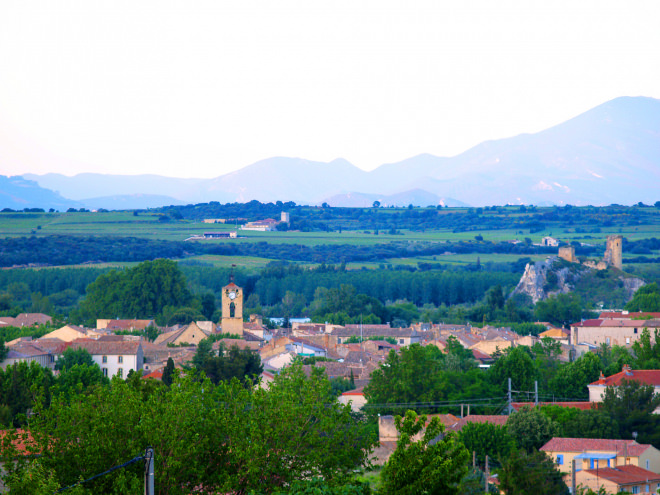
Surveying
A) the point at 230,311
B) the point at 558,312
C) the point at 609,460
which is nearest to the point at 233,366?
the point at 609,460

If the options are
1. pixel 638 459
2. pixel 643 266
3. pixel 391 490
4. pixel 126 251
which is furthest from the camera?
pixel 126 251

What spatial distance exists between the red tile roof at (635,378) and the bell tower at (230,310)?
28.1 m

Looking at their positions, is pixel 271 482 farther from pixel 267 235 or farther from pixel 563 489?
pixel 267 235

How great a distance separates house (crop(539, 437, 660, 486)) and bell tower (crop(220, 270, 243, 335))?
35.7 meters

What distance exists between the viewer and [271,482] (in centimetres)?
1964

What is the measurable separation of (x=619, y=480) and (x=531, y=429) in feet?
16.3

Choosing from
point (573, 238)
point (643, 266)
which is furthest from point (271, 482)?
point (573, 238)

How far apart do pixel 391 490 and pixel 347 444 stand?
420 centimetres

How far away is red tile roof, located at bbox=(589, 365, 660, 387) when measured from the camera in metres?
40.0

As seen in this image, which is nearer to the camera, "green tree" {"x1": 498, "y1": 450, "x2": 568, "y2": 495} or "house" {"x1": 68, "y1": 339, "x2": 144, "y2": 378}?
"green tree" {"x1": 498, "y1": 450, "x2": 568, "y2": 495}

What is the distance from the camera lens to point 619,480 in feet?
91.1

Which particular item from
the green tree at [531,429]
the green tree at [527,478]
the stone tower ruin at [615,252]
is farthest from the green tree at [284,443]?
the stone tower ruin at [615,252]

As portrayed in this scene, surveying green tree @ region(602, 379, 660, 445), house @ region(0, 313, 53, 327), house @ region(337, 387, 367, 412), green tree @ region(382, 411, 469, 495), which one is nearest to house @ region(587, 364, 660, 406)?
green tree @ region(602, 379, 660, 445)

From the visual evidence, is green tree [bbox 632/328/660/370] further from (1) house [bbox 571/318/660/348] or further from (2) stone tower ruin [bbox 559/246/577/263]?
(2) stone tower ruin [bbox 559/246/577/263]
